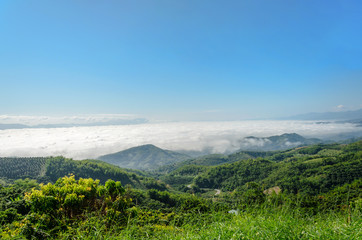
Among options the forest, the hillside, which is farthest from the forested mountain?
the hillside

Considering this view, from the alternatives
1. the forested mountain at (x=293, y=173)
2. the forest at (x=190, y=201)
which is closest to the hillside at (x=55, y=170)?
the forest at (x=190, y=201)

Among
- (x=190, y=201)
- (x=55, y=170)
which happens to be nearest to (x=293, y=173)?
(x=190, y=201)

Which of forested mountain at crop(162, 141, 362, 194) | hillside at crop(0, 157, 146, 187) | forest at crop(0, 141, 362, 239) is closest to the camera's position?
forest at crop(0, 141, 362, 239)

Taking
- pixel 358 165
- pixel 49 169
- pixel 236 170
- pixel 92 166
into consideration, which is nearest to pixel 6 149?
pixel 49 169

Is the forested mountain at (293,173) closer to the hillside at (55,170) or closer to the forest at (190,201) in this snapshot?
the forest at (190,201)

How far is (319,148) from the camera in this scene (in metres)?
178

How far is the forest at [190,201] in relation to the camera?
9.86 ft

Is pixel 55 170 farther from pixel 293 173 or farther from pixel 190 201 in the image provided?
Answer: pixel 293 173

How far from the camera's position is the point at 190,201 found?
1300 cm

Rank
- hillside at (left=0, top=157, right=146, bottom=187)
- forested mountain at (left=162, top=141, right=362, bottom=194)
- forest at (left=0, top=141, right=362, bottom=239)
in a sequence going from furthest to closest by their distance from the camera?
hillside at (left=0, top=157, right=146, bottom=187)
forested mountain at (left=162, top=141, right=362, bottom=194)
forest at (left=0, top=141, right=362, bottom=239)

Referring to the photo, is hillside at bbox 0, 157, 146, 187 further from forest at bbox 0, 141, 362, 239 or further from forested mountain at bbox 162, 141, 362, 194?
forested mountain at bbox 162, 141, 362, 194

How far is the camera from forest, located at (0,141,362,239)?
3.01m

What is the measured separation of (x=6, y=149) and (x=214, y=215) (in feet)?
767

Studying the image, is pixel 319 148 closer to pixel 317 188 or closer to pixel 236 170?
pixel 236 170
